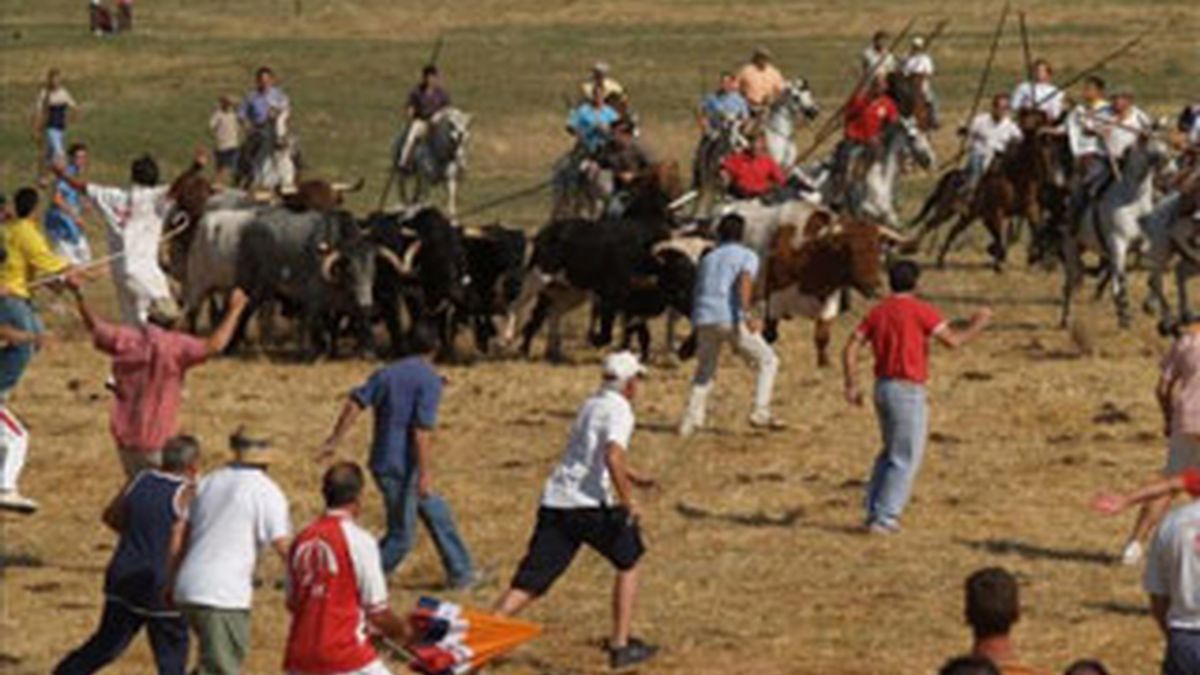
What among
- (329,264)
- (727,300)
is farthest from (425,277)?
(727,300)

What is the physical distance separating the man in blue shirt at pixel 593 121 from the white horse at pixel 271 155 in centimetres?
579

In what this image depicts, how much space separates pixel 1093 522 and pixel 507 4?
55795 millimetres

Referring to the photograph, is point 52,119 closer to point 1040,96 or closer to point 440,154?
point 440,154

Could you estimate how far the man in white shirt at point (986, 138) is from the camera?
38812 mm

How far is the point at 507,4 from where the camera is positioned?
77.4 meters

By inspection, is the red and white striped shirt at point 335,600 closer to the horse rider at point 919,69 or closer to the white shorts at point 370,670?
the white shorts at point 370,670

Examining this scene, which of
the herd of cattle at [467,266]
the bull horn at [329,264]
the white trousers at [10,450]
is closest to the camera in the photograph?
the white trousers at [10,450]

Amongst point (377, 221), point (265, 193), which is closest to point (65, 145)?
point (265, 193)

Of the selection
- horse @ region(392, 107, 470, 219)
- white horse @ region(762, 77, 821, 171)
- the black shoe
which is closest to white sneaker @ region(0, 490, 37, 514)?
the black shoe

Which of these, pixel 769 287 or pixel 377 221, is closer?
pixel 769 287

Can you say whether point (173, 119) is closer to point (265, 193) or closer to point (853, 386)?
point (265, 193)

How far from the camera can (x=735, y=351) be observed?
26250 millimetres

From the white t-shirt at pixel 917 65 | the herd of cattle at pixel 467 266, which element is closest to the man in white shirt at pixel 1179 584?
the herd of cattle at pixel 467 266

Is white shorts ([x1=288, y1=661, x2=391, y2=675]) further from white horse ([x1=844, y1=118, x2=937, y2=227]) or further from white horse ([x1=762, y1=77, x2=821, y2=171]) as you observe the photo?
white horse ([x1=762, y1=77, x2=821, y2=171])
